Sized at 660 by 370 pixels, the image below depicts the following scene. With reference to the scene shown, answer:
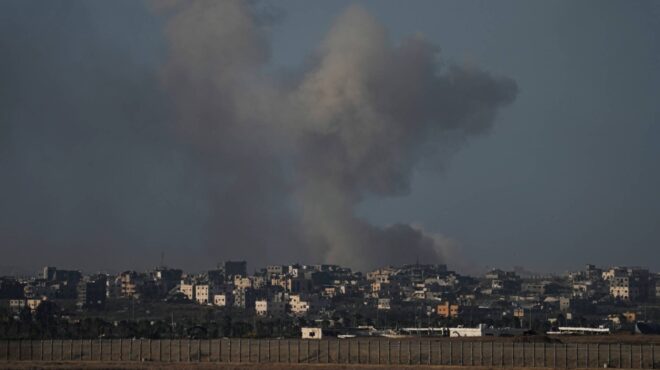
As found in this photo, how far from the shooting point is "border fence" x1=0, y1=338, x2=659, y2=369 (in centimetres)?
10575

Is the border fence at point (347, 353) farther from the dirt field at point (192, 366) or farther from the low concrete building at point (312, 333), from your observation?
the low concrete building at point (312, 333)

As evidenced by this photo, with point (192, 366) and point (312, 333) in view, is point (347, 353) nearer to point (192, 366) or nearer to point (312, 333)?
point (192, 366)

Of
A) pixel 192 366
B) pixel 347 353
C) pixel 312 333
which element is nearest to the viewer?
pixel 192 366

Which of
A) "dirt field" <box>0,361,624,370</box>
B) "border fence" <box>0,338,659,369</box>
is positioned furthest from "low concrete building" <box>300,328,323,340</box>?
"dirt field" <box>0,361,624,370</box>

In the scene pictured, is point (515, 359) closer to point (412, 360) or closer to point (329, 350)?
point (412, 360)

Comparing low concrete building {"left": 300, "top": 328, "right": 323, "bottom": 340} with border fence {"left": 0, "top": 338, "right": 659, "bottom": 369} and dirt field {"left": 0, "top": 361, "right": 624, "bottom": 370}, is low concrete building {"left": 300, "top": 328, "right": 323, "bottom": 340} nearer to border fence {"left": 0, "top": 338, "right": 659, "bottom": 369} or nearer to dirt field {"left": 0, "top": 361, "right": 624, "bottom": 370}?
border fence {"left": 0, "top": 338, "right": 659, "bottom": 369}

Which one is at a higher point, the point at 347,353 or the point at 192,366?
the point at 347,353

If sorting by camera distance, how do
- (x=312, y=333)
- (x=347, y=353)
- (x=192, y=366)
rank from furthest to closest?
1. (x=312, y=333)
2. (x=347, y=353)
3. (x=192, y=366)

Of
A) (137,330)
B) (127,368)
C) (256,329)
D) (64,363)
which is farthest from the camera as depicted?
(256,329)

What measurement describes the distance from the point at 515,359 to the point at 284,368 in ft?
61.1

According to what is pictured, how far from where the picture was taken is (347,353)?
371ft

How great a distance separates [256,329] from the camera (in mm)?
189750

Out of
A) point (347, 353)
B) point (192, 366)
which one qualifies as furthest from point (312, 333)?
point (192, 366)

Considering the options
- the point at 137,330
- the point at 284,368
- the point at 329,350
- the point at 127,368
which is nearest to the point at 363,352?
the point at 329,350
